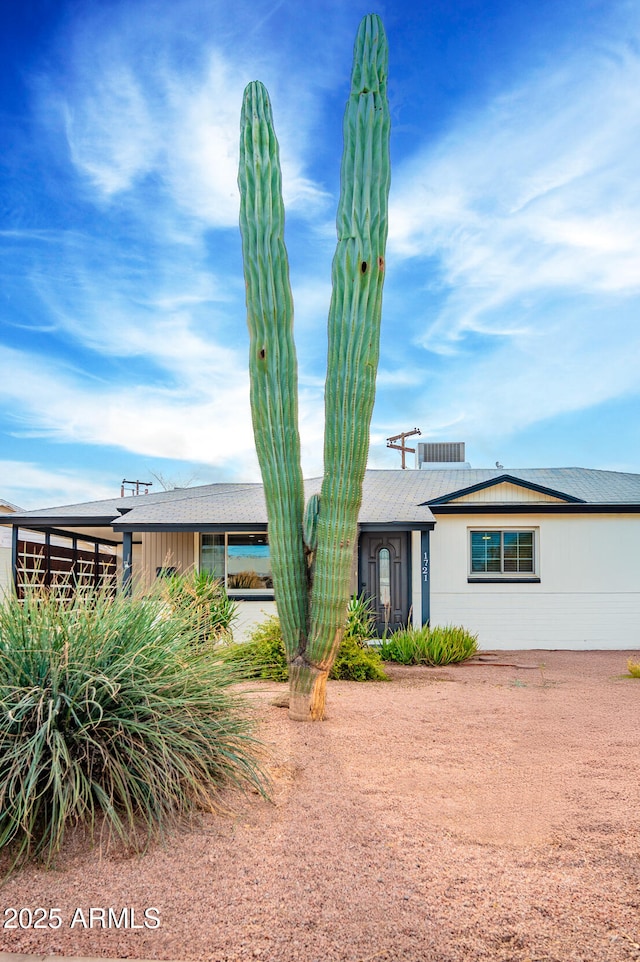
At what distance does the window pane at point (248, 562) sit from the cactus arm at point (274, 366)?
893 centimetres

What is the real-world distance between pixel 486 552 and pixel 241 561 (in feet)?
17.4

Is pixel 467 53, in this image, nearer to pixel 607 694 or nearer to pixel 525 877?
pixel 607 694

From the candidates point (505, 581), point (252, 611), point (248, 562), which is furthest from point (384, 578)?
point (248, 562)

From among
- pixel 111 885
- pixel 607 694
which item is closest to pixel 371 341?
pixel 111 885

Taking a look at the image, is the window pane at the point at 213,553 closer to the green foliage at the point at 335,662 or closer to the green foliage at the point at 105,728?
the green foliage at the point at 335,662

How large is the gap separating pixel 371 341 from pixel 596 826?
3.96m

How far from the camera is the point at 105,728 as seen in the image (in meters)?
3.82

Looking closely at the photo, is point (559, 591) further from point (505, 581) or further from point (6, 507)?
point (6, 507)

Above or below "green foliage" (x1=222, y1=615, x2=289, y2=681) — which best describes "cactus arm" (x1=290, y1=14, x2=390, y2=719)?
above

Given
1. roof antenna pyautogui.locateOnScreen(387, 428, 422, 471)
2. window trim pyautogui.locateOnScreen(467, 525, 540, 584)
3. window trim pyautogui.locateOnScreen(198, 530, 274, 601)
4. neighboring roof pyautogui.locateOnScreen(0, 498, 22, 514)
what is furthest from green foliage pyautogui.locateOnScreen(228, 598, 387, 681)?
Result: neighboring roof pyautogui.locateOnScreen(0, 498, 22, 514)

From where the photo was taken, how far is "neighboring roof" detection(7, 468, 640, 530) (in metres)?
13.5

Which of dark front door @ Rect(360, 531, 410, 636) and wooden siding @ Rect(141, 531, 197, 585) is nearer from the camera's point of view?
dark front door @ Rect(360, 531, 410, 636)

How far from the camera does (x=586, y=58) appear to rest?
9.11 m

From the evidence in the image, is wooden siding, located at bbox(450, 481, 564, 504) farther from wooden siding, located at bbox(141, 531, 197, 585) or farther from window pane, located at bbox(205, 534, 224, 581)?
wooden siding, located at bbox(141, 531, 197, 585)
